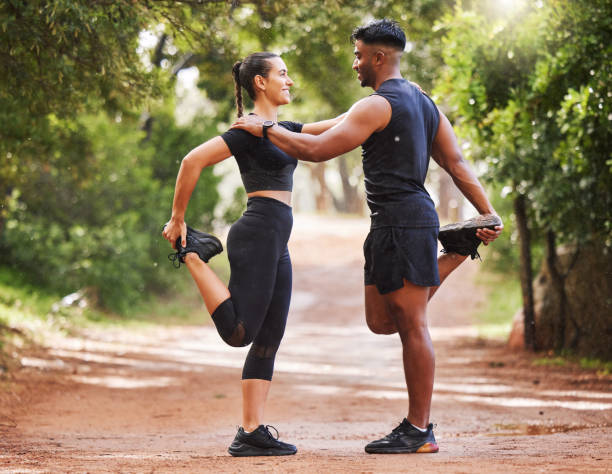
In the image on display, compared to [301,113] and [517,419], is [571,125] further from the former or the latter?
[301,113]

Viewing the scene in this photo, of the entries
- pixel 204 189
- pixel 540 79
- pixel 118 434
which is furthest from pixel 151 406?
pixel 204 189

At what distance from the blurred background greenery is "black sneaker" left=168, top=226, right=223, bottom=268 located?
2.54m

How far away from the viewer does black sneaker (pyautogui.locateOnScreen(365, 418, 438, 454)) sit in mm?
4695

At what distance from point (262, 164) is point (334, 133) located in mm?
498

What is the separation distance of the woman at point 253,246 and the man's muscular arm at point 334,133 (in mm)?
89

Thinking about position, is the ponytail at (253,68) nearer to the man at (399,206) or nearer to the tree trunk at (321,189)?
the man at (399,206)

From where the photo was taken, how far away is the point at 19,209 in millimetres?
18781

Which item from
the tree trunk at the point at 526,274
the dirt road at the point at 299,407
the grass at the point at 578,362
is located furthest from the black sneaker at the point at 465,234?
the tree trunk at the point at 526,274

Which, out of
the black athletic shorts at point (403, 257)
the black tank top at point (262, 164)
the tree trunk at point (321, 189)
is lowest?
the black athletic shorts at point (403, 257)

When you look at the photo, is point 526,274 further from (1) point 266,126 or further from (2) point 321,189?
(2) point 321,189

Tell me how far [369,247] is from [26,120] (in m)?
6.25

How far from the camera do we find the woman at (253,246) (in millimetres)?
4621

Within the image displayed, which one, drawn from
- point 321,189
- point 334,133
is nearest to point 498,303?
point 334,133

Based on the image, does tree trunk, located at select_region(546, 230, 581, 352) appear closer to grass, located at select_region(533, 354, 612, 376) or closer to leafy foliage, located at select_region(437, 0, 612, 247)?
grass, located at select_region(533, 354, 612, 376)
